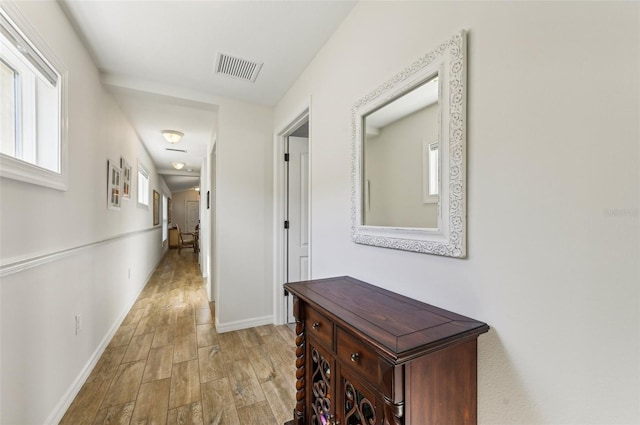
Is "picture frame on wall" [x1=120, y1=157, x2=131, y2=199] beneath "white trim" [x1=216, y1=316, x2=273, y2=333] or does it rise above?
above

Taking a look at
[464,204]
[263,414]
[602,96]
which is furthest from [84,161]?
[602,96]

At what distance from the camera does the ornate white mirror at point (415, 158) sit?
0.97m

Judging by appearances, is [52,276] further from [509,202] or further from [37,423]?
[509,202]

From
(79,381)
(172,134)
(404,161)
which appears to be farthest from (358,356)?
Answer: (172,134)

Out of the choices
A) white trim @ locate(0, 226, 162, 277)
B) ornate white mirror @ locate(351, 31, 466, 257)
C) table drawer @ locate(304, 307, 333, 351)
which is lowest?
table drawer @ locate(304, 307, 333, 351)

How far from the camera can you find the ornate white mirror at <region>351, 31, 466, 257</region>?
38.2 inches

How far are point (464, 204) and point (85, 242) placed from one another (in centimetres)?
248

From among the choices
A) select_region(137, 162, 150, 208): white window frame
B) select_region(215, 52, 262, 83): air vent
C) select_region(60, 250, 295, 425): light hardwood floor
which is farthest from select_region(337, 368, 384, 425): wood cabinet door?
select_region(137, 162, 150, 208): white window frame

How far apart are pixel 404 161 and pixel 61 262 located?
206 centimetres

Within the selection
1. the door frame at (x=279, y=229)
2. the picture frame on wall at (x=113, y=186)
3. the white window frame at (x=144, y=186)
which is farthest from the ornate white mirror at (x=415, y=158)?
the white window frame at (x=144, y=186)

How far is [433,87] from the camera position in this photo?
1074 mm

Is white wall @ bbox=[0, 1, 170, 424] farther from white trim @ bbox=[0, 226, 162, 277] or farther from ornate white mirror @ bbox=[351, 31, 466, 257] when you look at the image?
ornate white mirror @ bbox=[351, 31, 466, 257]

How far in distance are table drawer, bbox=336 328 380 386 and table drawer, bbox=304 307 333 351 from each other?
7 cm

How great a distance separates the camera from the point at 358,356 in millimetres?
947
